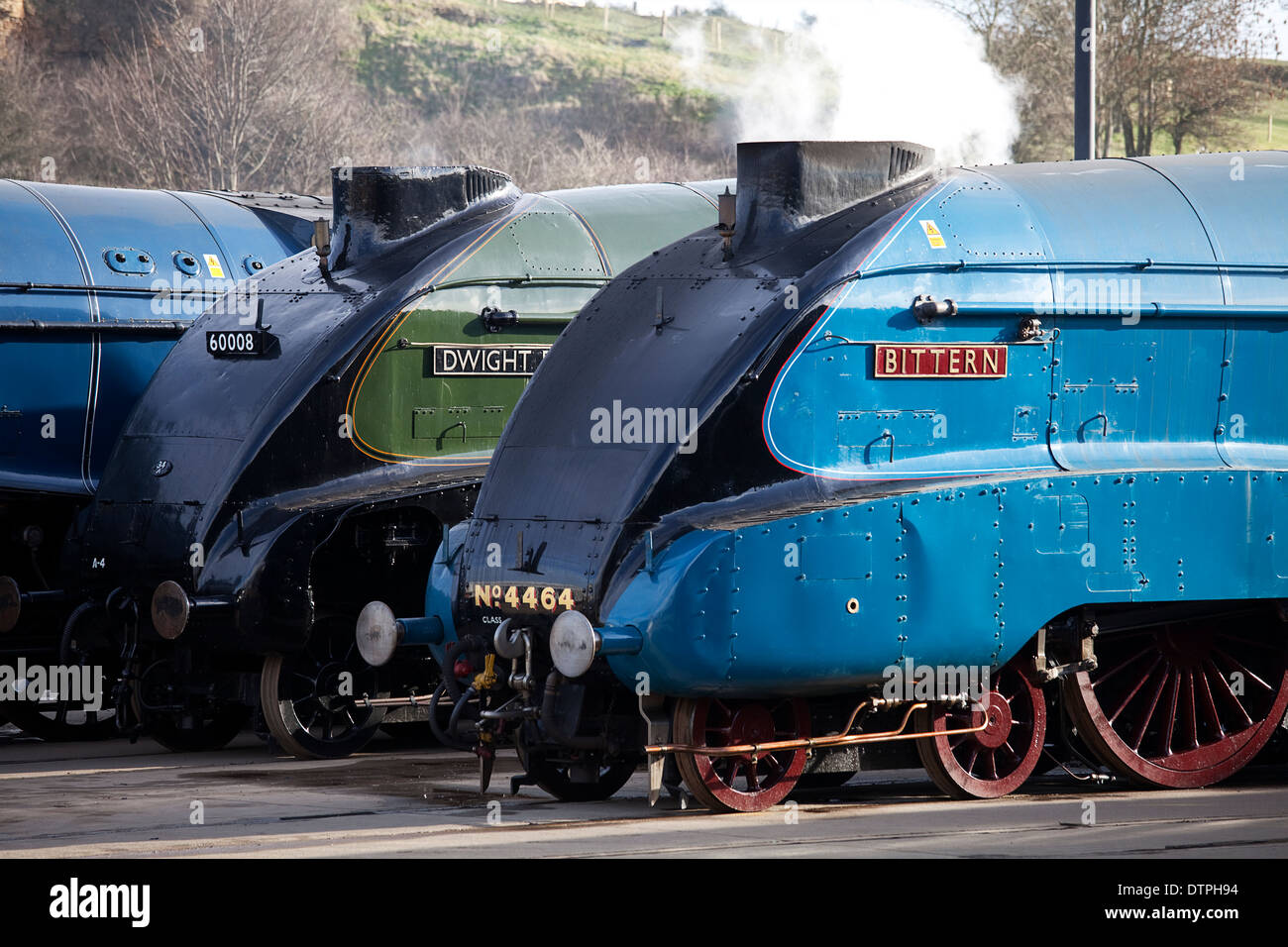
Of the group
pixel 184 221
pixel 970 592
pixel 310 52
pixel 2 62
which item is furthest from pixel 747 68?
pixel 970 592

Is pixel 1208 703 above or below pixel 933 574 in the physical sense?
below

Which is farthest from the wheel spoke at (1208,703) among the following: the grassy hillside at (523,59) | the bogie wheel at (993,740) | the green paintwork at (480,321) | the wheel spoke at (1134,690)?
the grassy hillside at (523,59)

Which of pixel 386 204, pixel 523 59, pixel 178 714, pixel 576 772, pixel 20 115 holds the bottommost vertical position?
pixel 178 714

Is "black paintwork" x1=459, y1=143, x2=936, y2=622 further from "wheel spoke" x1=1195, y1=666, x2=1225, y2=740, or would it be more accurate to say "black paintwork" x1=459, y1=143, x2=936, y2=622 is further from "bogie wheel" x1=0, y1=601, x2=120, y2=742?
"bogie wheel" x1=0, y1=601, x2=120, y2=742

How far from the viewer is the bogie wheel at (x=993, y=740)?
984cm

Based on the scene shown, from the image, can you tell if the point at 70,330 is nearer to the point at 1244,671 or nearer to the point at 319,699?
the point at 319,699

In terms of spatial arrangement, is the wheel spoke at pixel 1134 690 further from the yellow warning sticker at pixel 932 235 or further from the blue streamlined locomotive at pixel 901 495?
the yellow warning sticker at pixel 932 235

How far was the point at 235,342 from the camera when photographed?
1298 cm

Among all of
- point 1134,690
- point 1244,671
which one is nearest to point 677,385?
point 1134,690

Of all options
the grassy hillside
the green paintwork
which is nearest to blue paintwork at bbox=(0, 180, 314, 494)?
the green paintwork

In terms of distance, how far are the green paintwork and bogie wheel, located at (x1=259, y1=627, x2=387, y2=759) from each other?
134 centimetres

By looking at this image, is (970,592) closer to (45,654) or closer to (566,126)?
(45,654)

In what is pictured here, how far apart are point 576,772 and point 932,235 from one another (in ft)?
10.6

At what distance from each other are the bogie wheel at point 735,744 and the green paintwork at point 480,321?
163 inches
